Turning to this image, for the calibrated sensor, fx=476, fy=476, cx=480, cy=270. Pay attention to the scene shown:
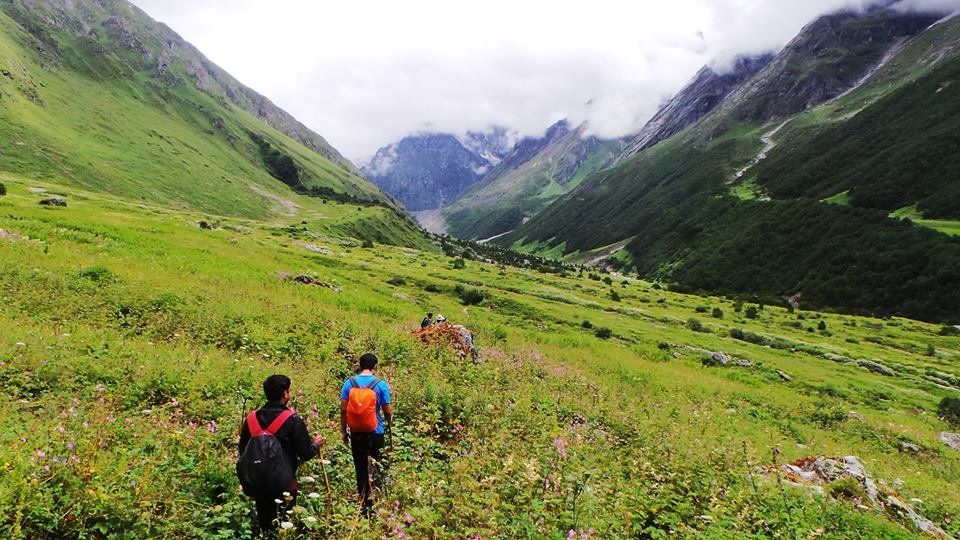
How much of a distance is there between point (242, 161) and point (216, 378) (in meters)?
176

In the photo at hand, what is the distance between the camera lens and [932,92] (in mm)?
176375

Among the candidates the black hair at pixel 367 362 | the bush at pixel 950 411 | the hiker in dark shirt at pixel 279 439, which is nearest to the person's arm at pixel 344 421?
the black hair at pixel 367 362

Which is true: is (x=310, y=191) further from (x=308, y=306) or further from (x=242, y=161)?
(x=308, y=306)

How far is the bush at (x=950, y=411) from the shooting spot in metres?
33.4

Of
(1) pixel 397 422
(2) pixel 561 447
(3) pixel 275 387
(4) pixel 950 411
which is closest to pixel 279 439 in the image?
(3) pixel 275 387

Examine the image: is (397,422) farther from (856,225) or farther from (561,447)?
(856,225)

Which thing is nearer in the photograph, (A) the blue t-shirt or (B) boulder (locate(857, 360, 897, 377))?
(A) the blue t-shirt

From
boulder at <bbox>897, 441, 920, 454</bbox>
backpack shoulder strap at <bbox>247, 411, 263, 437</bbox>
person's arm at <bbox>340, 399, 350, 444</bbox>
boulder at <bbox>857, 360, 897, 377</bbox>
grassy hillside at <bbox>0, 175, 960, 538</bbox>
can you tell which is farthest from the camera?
boulder at <bbox>857, 360, 897, 377</bbox>

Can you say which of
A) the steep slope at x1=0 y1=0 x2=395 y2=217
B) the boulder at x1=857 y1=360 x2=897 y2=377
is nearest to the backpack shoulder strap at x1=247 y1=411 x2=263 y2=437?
the boulder at x1=857 y1=360 x2=897 y2=377

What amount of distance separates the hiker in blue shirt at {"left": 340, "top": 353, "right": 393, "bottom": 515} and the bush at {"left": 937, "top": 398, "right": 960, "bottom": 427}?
42.0m

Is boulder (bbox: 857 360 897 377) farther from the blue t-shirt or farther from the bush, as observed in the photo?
the blue t-shirt

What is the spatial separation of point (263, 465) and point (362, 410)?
7.64 feet

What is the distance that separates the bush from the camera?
33.4 m

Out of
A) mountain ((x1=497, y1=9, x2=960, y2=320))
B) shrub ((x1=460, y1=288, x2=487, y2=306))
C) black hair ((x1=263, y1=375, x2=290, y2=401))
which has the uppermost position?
mountain ((x1=497, y1=9, x2=960, y2=320))
